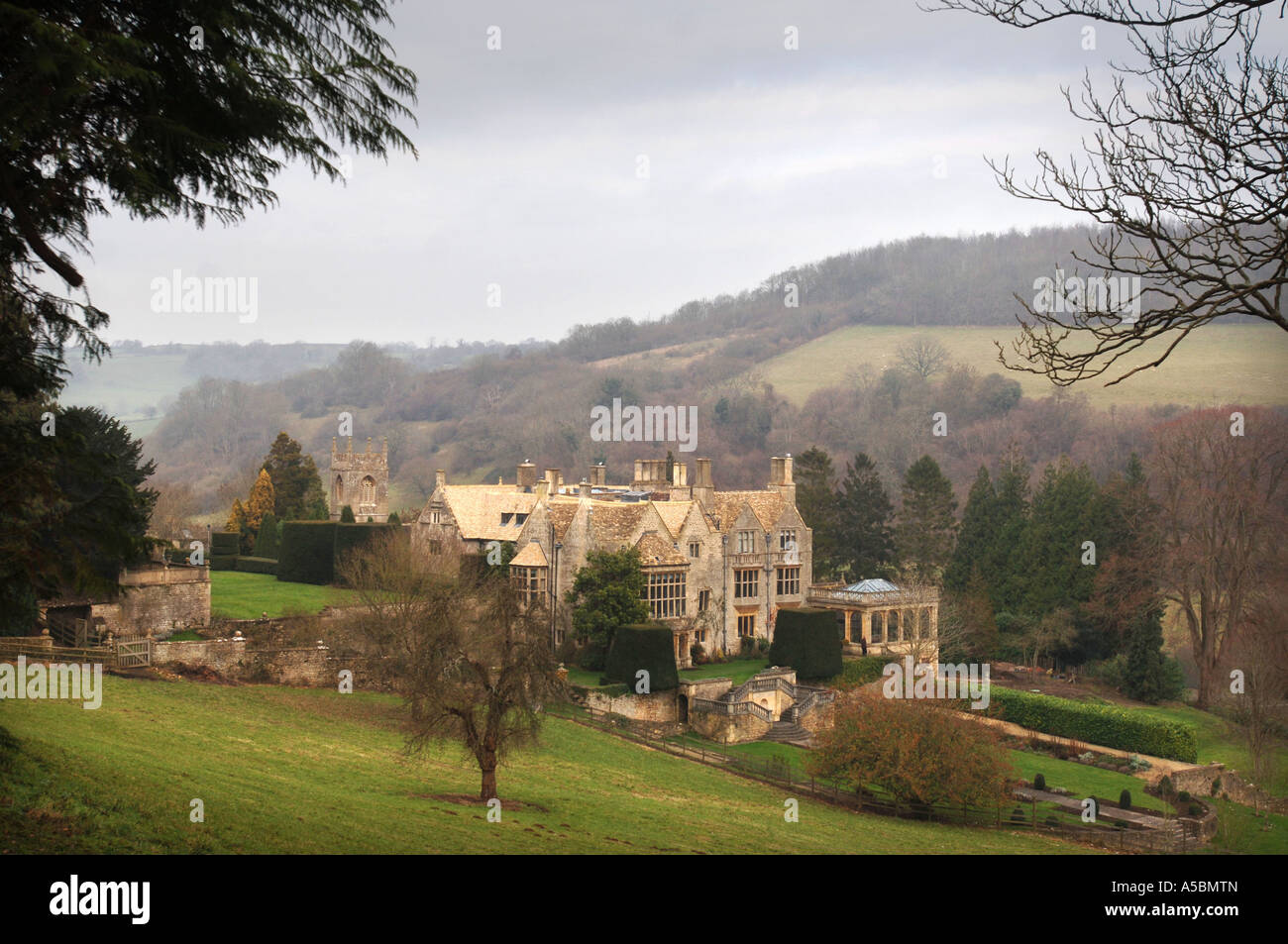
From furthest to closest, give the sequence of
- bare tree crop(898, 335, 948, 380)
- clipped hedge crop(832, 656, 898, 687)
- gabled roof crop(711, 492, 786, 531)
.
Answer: bare tree crop(898, 335, 948, 380)
gabled roof crop(711, 492, 786, 531)
clipped hedge crop(832, 656, 898, 687)

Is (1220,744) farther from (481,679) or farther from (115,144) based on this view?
(115,144)

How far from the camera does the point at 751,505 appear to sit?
54.1m

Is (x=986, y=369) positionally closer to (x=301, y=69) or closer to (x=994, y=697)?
(x=994, y=697)

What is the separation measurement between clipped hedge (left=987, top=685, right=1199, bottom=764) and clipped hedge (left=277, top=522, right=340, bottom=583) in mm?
31095

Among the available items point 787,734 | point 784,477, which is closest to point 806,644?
point 787,734

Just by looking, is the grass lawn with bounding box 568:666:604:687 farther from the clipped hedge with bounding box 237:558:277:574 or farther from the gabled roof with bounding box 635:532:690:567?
the clipped hedge with bounding box 237:558:277:574

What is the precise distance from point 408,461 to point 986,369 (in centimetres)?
6899

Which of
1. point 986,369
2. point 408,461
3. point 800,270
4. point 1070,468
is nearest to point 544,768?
point 1070,468

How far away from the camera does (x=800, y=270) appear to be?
185875 mm

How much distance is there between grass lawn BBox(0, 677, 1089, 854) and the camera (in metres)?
13.6

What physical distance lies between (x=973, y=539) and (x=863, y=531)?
621cm
